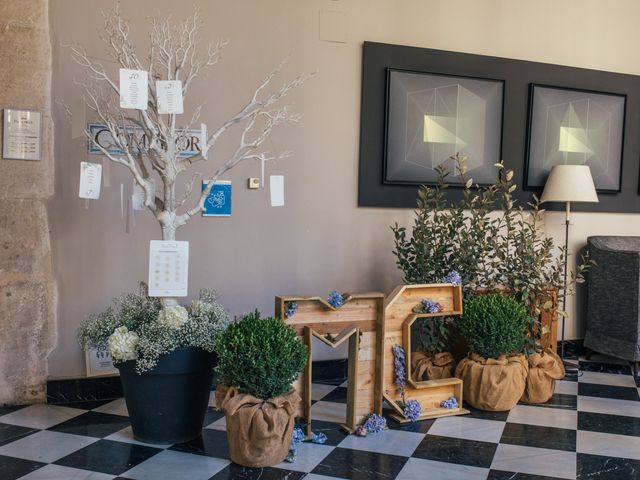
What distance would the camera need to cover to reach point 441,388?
3205 millimetres

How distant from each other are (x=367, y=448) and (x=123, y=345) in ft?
3.88

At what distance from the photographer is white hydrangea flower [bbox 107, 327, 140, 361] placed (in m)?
2.58

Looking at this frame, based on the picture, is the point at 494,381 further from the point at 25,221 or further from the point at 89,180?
the point at 25,221

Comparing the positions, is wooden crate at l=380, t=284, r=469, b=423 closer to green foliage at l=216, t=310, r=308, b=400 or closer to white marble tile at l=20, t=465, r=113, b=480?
green foliage at l=216, t=310, r=308, b=400

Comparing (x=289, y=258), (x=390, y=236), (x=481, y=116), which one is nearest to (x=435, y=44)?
(x=481, y=116)

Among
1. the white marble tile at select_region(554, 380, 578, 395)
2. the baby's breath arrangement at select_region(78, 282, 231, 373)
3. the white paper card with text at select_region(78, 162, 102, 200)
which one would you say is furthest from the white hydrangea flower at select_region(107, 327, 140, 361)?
the white marble tile at select_region(554, 380, 578, 395)

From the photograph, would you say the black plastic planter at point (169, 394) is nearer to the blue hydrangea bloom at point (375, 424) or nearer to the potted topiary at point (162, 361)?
the potted topiary at point (162, 361)

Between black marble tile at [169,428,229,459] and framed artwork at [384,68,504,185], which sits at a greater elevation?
framed artwork at [384,68,504,185]

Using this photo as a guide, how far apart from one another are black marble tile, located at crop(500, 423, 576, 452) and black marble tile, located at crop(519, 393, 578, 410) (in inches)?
14.7

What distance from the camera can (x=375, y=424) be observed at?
9.54 ft

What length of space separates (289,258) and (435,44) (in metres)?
1.70

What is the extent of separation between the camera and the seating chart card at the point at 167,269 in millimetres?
2650

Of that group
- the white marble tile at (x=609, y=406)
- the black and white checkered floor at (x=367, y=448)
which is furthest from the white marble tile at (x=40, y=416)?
the white marble tile at (x=609, y=406)

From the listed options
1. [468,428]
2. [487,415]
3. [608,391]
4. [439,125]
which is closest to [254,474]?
[468,428]
